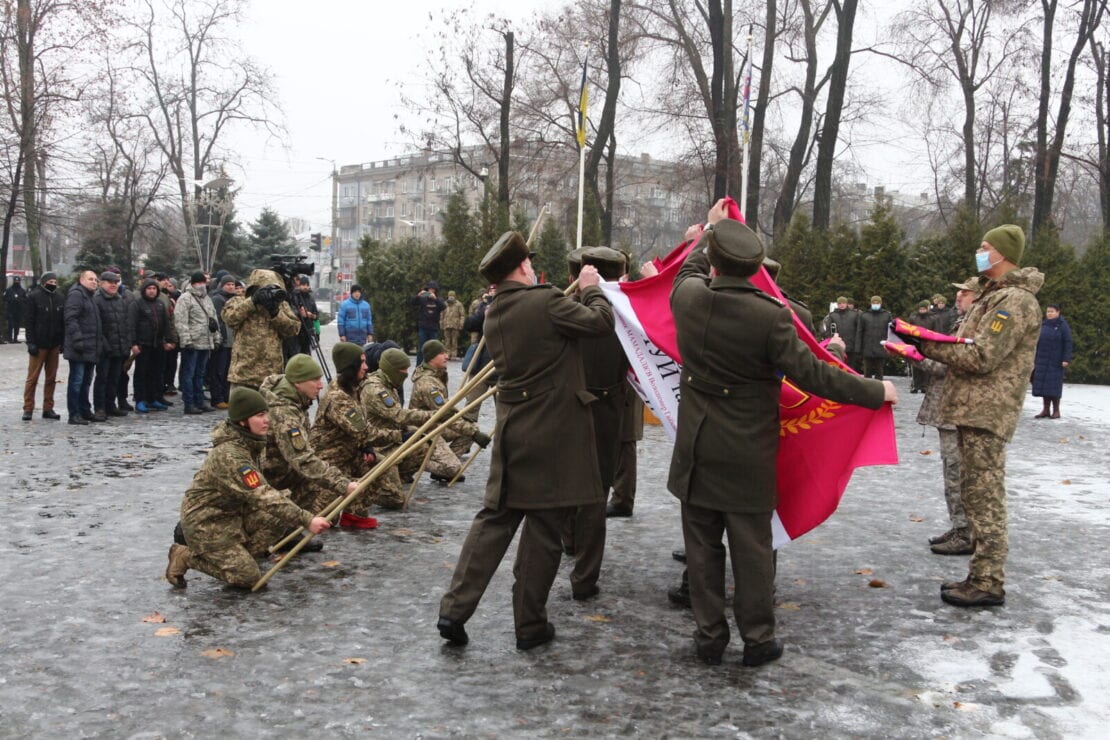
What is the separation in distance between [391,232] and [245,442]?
110199mm

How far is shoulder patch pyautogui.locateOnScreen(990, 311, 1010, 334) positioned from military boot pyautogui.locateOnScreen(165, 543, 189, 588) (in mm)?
4836

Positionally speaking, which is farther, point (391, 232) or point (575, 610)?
point (391, 232)

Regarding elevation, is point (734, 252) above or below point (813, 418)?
above

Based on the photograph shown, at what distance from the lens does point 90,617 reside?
216 inches

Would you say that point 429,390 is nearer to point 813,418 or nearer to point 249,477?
point 249,477

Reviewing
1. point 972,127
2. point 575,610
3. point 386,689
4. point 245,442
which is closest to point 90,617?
point 245,442

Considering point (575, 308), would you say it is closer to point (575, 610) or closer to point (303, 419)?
point (575, 610)

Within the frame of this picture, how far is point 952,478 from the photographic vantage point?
7.55m

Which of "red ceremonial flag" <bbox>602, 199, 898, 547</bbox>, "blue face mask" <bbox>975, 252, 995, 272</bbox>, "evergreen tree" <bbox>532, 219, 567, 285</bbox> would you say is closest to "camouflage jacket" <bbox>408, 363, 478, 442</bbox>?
Result: "red ceremonial flag" <bbox>602, 199, 898, 547</bbox>

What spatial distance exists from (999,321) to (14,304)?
92.5 ft

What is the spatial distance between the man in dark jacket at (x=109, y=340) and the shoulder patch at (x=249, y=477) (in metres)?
8.08

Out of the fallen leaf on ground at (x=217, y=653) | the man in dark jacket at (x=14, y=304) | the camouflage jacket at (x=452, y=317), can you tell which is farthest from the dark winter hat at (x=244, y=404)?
the man in dark jacket at (x=14, y=304)

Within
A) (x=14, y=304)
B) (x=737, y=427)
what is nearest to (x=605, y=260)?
(x=737, y=427)

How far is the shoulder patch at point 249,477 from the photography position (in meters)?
6.00
